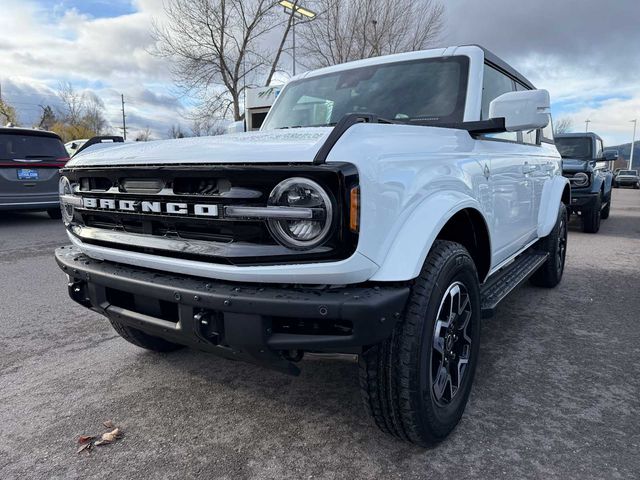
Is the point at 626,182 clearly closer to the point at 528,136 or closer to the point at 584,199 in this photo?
the point at 584,199

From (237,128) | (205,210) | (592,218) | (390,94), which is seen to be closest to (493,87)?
(390,94)

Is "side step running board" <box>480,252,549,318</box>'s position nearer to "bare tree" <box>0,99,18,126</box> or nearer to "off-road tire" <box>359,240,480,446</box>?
"off-road tire" <box>359,240,480,446</box>

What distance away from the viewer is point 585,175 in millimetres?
9047

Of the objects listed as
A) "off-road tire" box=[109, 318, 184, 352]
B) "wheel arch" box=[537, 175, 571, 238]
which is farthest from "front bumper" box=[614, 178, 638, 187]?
"off-road tire" box=[109, 318, 184, 352]

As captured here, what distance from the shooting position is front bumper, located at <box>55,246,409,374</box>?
167 cm

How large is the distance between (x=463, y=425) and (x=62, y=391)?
225 cm

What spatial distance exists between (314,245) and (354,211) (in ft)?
0.63

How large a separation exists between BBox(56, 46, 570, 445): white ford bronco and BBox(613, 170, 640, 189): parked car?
1657 inches

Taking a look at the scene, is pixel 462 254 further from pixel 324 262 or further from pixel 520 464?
pixel 520 464

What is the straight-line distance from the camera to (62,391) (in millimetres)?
2791

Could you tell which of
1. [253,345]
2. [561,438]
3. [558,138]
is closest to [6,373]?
[253,345]

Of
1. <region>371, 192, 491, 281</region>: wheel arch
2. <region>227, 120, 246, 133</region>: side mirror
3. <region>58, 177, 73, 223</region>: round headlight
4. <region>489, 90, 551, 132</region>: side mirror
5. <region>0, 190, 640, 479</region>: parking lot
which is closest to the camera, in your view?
<region>371, 192, 491, 281</region>: wheel arch

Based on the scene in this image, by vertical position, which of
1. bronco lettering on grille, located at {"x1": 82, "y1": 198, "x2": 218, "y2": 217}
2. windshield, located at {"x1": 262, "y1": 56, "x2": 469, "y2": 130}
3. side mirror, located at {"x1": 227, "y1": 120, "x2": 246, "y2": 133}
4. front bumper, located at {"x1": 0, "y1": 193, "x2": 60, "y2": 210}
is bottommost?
front bumper, located at {"x1": 0, "y1": 193, "x2": 60, "y2": 210}

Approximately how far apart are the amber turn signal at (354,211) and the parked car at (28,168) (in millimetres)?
8938
